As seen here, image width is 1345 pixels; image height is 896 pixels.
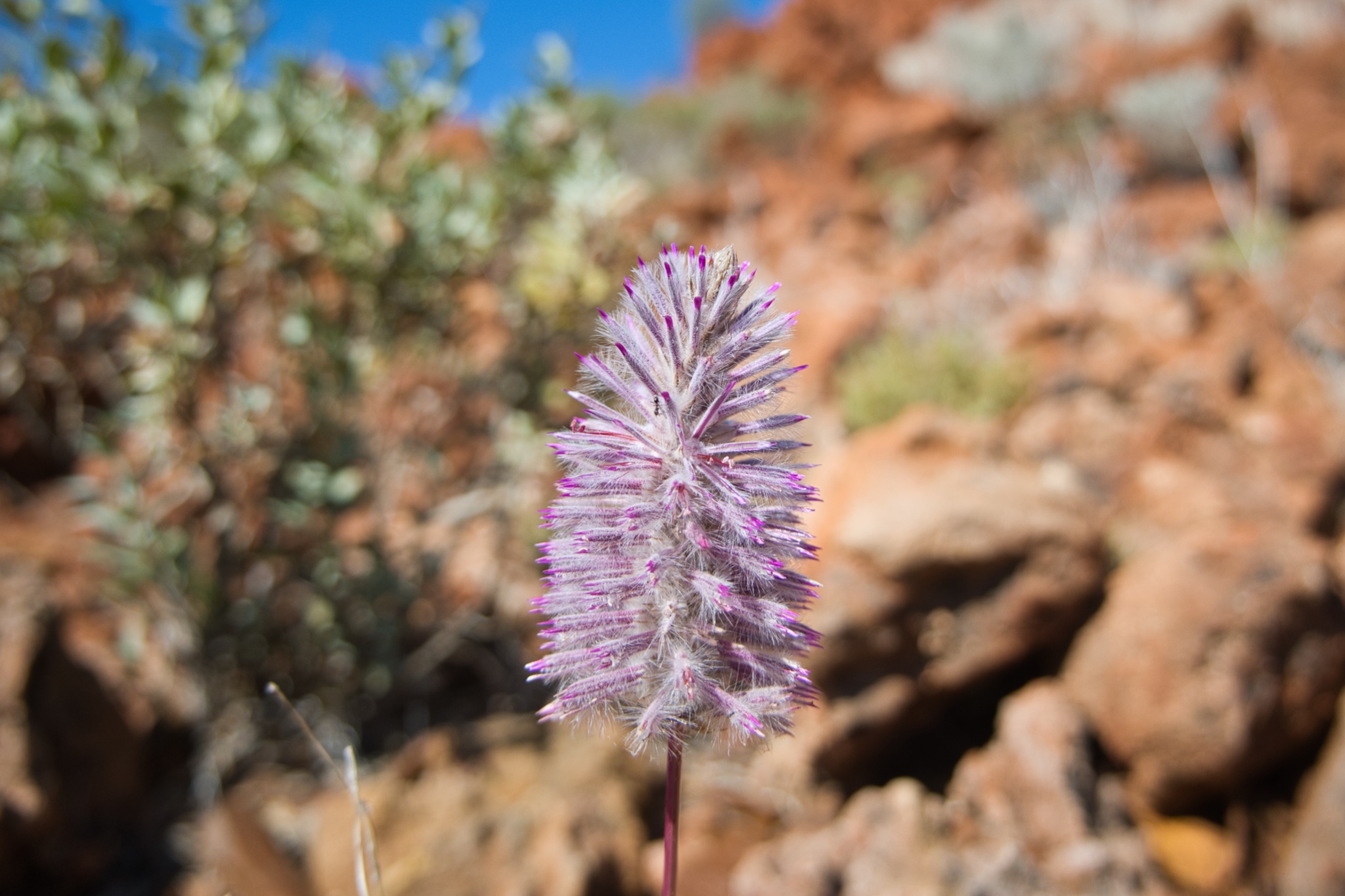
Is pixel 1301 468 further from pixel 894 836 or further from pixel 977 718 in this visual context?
pixel 894 836

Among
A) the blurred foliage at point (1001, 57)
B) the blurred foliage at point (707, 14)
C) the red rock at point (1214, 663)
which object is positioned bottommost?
the red rock at point (1214, 663)

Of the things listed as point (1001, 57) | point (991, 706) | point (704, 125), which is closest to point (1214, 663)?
point (991, 706)

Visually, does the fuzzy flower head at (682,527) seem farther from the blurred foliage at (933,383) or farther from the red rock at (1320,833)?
the blurred foliage at (933,383)

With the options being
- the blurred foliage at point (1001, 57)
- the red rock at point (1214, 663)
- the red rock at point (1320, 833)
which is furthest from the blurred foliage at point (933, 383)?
the blurred foliage at point (1001, 57)

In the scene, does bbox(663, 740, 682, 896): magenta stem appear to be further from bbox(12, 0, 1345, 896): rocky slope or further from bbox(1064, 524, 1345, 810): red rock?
bbox(1064, 524, 1345, 810): red rock

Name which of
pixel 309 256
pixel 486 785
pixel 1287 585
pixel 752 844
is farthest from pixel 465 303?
pixel 1287 585

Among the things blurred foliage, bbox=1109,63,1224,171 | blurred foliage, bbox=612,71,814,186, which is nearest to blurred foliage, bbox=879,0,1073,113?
blurred foliage, bbox=1109,63,1224,171

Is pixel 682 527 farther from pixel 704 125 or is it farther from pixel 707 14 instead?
pixel 707 14
